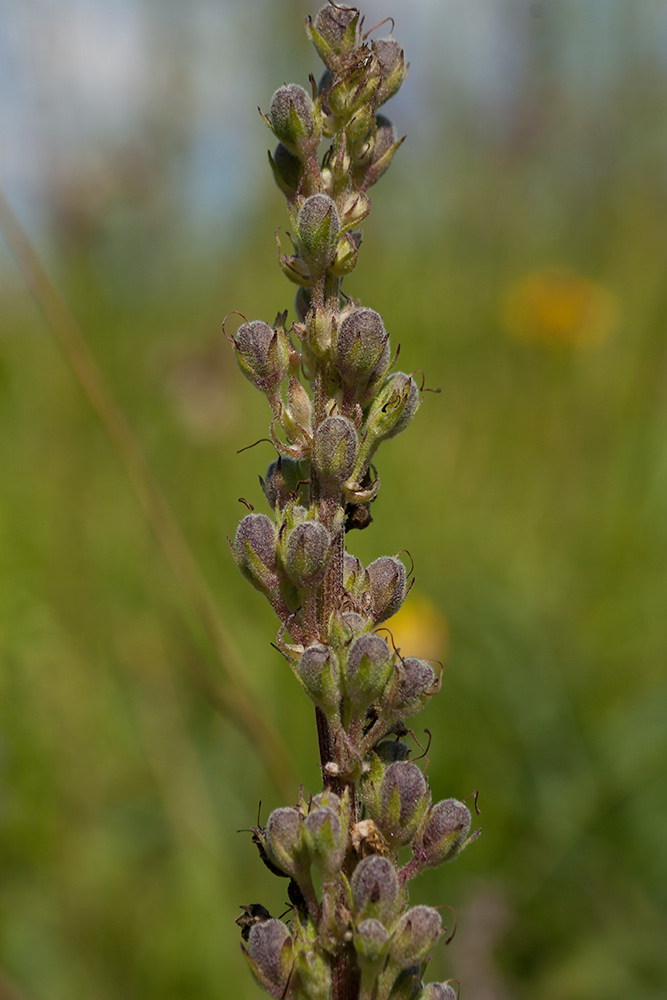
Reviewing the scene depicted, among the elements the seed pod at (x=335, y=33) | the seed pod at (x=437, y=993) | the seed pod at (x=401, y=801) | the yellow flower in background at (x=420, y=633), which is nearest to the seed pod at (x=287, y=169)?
the seed pod at (x=335, y=33)

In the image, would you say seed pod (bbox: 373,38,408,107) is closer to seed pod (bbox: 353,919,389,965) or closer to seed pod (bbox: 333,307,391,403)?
seed pod (bbox: 333,307,391,403)

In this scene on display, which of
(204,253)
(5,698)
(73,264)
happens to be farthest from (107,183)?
(5,698)

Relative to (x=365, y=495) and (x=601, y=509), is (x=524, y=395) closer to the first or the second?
(x=601, y=509)

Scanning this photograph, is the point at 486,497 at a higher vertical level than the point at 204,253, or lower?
lower

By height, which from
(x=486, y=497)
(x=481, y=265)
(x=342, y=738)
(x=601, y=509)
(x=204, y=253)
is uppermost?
(x=204, y=253)

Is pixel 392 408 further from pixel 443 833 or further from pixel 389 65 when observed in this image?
pixel 443 833

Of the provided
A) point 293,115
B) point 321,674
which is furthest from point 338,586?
point 293,115
